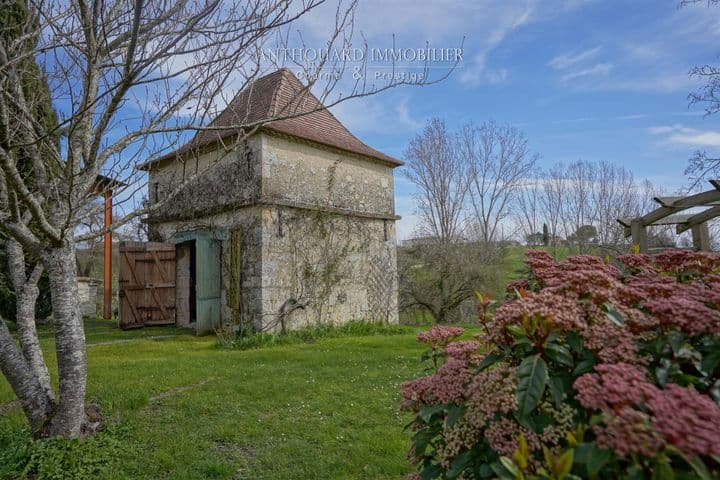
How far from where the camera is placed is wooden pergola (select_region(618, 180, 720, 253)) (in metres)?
5.43

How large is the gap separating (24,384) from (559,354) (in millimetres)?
3834

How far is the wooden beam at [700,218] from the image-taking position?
5.58 metres

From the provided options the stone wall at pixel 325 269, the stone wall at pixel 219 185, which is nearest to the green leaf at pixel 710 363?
the stone wall at pixel 325 269

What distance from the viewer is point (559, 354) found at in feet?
4.38

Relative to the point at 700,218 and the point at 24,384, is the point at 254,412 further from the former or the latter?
the point at 700,218

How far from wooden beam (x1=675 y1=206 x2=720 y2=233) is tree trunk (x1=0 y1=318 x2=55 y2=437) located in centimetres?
760

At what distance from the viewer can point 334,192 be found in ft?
33.3

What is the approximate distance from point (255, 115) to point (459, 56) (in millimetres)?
7310

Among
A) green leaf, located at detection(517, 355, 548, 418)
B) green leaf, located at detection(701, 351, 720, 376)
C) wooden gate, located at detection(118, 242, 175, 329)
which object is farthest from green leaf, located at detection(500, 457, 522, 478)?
wooden gate, located at detection(118, 242, 175, 329)

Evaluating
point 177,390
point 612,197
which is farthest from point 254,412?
point 612,197

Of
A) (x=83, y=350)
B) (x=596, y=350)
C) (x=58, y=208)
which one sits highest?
(x=58, y=208)

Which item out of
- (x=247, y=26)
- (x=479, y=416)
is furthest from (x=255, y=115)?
(x=479, y=416)

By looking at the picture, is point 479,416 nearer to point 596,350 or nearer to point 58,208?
point 596,350

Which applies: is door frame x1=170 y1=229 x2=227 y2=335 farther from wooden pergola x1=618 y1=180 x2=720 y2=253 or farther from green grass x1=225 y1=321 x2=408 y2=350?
wooden pergola x1=618 y1=180 x2=720 y2=253
